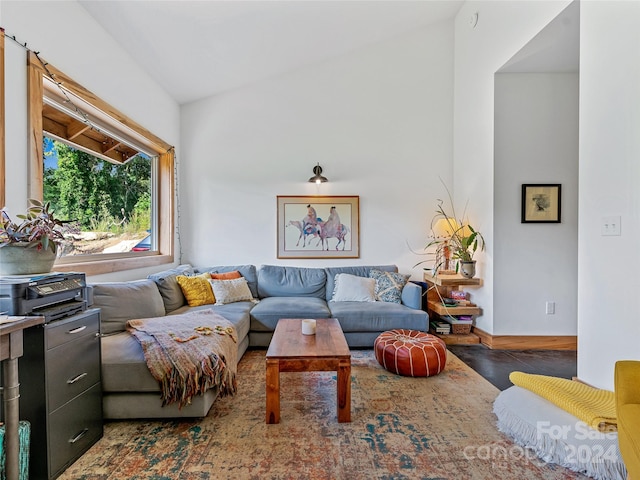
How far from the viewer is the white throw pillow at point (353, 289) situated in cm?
378

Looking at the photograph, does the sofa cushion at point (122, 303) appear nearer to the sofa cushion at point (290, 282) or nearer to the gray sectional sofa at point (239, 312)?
the gray sectional sofa at point (239, 312)

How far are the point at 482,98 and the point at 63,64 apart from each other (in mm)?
3865

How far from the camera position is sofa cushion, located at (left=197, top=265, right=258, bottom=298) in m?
4.03

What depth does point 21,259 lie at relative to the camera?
5.28ft

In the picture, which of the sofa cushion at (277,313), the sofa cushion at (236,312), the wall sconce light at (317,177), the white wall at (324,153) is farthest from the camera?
the white wall at (324,153)

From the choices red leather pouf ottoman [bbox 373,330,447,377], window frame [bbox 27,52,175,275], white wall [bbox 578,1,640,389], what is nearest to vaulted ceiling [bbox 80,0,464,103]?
window frame [bbox 27,52,175,275]

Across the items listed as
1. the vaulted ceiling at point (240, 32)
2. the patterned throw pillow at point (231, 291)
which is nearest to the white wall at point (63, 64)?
the vaulted ceiling at point (240, 32)

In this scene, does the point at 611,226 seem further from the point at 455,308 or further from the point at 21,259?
the point at 21,259

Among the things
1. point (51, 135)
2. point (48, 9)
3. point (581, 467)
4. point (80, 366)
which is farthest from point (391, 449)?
point (48, 9)

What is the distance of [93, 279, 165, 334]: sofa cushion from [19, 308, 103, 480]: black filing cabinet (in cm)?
62

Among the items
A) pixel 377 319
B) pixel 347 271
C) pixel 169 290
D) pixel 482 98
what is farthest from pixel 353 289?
pixel 482 98

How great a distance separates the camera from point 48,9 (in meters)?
2.13

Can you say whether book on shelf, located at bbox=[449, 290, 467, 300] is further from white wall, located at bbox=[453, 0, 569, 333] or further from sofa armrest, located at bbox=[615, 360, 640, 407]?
sofa armrest, located at bbox=[615, 360, 640, 407]

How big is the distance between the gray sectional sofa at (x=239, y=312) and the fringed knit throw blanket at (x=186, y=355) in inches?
2.8
